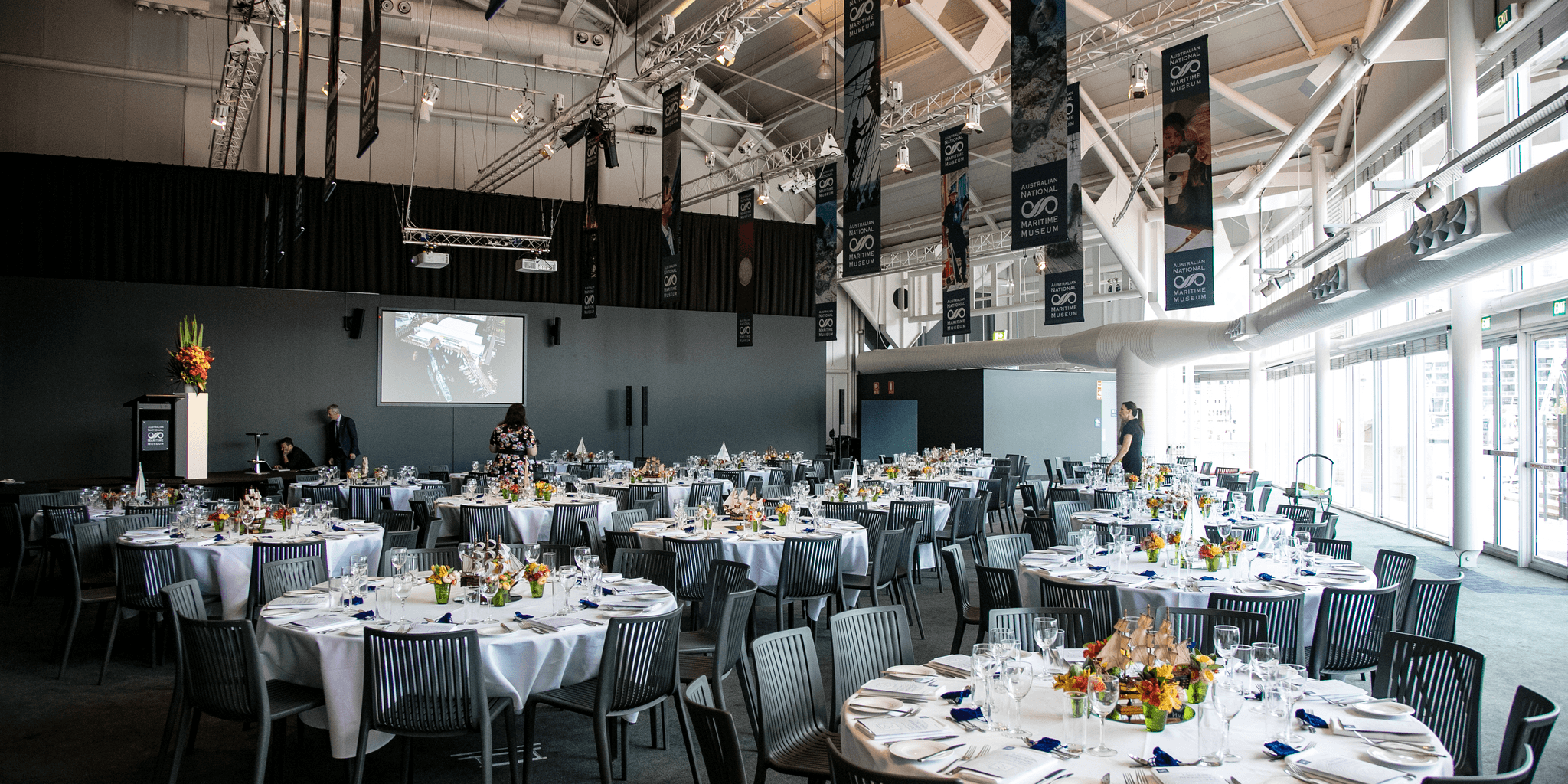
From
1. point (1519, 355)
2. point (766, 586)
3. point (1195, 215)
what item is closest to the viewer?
point (766, 586)

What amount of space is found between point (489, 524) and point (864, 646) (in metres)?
5.05

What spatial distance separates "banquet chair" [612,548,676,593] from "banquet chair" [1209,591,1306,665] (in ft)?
9.48

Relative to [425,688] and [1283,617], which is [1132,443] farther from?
[425,688]

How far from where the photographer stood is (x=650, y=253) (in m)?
18.7

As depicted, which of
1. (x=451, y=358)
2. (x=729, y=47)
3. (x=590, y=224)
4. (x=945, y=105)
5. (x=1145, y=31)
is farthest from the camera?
(x=451, y=358)

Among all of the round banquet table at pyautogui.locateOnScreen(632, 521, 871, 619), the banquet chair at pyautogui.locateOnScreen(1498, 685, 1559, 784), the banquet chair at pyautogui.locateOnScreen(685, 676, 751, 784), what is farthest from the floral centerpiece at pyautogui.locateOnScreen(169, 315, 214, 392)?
the banquet chair at pyautogui.locateOnScreen(1498, 685, 1559, 784)

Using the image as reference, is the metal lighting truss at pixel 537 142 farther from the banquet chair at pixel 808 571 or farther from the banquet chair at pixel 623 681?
the banquet chair at pixel 623 681

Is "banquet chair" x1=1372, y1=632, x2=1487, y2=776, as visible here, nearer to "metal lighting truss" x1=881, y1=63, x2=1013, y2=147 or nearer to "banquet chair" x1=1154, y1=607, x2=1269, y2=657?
"banquet chair" x1=1154, y1=607, x2=1269, y2=657

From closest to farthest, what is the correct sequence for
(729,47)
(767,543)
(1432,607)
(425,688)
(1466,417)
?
(425,688)
(1432,607)
(767,543)
(1466,417)
(729,47)

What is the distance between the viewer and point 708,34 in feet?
36.2

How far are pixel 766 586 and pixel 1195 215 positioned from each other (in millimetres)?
4586

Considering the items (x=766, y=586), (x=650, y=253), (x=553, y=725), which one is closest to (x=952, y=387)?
(x=650, y=253)

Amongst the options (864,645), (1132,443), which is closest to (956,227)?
(1132,443)

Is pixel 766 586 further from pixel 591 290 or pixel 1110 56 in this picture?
pixel 591 290
